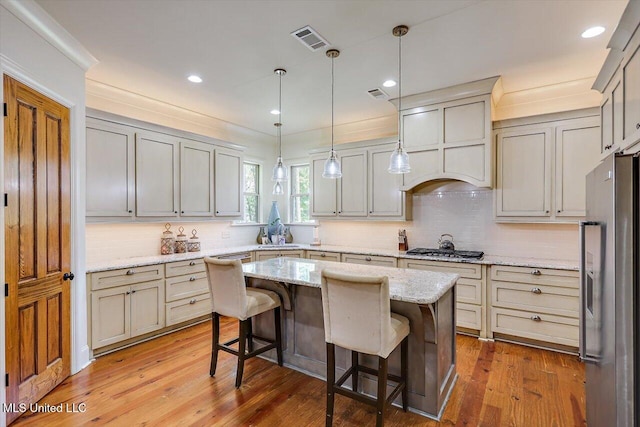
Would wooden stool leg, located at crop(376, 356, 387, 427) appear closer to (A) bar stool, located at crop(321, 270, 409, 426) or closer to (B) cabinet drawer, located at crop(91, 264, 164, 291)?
(A) bar stool, located at crop(321, 270, 409, 426)

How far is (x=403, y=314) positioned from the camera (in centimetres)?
231

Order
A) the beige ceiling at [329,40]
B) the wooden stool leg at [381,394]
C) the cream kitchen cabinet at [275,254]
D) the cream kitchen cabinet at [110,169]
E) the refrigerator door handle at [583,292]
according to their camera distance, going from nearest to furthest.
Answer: the refrigerator door handle at [583,292], the wooden stool leg at [381,394], the beige ceiling at [329,40], the cream kitchen cabinet at [110,169], the cream kitchen cabinet at [275,254]

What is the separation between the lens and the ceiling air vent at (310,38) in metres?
2.56

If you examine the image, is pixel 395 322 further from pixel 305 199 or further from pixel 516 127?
pixel 305 199

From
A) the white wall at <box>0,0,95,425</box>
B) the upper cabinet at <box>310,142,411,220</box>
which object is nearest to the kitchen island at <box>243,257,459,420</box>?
the white wall at <box>0,0,95,425</box>

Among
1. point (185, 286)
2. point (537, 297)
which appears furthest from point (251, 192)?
point (537, 297)

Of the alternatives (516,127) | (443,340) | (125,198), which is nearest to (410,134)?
(516,127)

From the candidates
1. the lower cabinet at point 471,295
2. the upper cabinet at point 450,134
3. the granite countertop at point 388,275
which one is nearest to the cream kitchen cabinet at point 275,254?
the granite countertop at point 388,275

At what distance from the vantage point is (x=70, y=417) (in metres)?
2.25

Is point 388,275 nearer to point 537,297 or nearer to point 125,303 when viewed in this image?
point 537,297

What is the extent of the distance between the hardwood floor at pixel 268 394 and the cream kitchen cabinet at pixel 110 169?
156 centimetres

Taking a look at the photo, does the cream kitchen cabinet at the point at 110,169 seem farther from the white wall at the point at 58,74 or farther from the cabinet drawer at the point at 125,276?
the cabinet drawer at the point at 125,276

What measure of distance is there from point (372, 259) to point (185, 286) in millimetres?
2466

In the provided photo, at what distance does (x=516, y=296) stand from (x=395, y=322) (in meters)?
2.11
